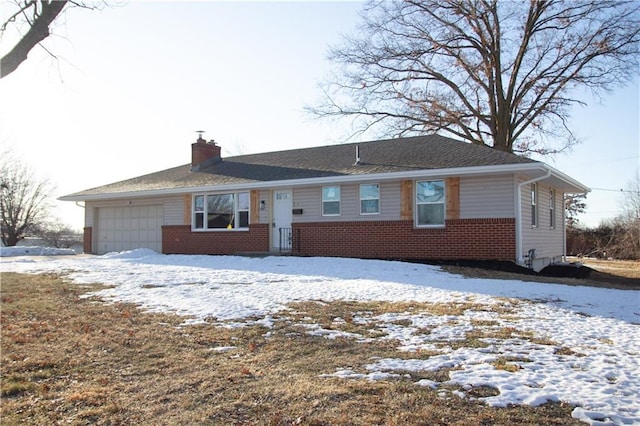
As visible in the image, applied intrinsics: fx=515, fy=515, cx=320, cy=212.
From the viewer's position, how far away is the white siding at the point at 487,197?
14.2m

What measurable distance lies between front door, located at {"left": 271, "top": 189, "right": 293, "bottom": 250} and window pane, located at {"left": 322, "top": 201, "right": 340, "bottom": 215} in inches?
50.0

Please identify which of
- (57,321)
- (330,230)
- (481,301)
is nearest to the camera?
(57,321)

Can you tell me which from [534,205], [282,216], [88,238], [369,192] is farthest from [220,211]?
[534,205]

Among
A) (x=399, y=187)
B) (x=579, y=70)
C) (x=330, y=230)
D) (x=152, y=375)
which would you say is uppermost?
(x=579, y=70)

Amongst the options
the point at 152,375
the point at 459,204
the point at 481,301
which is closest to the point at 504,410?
the point at 152,375

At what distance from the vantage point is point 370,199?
16.2 meters

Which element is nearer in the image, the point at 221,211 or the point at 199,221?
the point at 221,211

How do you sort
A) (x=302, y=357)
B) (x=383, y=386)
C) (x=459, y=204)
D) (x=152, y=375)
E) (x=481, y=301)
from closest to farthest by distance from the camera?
1. (x=383, y=386)
2. (x=152, y=375)
3. (x=302, y=357)
4. (x=481, y=301)
5. (x=459, y=204)

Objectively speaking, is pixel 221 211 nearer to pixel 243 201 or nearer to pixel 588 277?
pixel 243 201

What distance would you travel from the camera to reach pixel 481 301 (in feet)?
27.2

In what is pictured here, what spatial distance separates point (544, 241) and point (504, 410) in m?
15.0

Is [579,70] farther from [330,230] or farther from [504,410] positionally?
[504,410]

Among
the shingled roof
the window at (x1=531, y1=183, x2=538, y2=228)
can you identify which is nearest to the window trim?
the window at (x1=531, y1=183, x2=538, y2=228)

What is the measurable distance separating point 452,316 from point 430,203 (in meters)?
8.47
